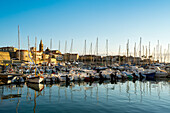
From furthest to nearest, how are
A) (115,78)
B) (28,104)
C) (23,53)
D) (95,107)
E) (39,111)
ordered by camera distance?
(23,53) < (115,78) < (28,104) < (95,107) < (39,111)

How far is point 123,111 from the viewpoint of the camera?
40.3 feet

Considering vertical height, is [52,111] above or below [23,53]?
below

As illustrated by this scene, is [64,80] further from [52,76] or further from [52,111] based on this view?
[52,111]

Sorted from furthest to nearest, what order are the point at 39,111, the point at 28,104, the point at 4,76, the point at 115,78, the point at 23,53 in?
the point at 23,53 < the point at 115,78 < the point at 4,76 < the point at 28,104 < the point at 39,111

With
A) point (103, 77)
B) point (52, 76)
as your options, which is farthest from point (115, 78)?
point (52, 76)

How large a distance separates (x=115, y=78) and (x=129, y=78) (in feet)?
18.5

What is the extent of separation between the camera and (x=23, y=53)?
78.5 meters

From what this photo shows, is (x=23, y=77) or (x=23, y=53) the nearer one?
(x=23, y=77)

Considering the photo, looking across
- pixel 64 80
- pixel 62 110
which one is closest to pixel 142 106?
pixel 62 110

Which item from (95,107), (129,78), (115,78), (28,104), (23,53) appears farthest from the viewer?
(23,53)

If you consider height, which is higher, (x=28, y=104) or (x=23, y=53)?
(x=23, y=53)

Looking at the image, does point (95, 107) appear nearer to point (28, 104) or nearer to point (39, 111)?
point (39, 111)

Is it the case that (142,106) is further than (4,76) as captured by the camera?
No

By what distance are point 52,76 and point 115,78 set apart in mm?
16966
